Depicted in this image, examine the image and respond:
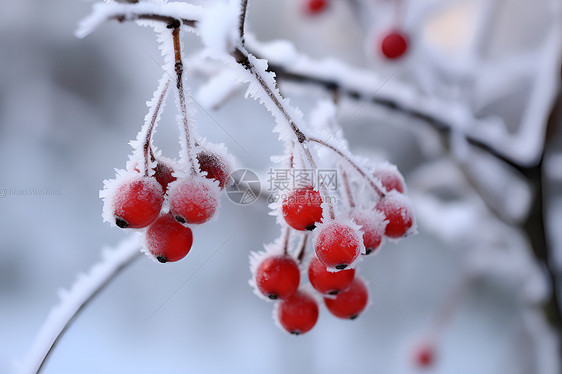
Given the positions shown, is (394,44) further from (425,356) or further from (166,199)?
(425,356)

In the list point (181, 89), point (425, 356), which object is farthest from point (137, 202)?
point (425, 356)

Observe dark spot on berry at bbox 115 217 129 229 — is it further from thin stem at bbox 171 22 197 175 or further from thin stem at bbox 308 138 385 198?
thin stem at bbox 308 138 385 198

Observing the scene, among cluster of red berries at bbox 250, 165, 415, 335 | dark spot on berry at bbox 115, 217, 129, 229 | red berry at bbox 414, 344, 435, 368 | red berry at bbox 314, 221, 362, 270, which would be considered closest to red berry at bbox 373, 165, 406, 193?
cluster of red berries at bbox 250, 165, 415, 335

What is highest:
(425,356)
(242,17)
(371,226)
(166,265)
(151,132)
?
(242,17)

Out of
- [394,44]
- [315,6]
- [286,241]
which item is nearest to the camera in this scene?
[286,241]

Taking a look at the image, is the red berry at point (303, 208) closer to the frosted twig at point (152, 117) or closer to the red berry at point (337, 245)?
the red berry at point (337, 245)

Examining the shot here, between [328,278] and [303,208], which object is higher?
[303,208]

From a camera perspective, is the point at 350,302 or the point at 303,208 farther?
the point at 350,302

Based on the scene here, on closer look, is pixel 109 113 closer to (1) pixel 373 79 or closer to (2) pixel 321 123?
(1) pixel 373 79
